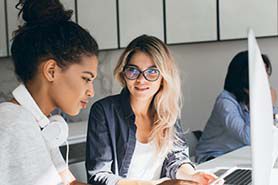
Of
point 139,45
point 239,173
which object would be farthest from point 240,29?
point 239,173

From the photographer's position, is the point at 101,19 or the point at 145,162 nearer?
the point at 145,162

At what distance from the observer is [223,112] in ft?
9.50

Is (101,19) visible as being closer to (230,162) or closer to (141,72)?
(141,72)

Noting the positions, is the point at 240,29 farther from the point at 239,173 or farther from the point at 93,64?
the point at 93,64

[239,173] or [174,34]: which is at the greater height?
[174,34]

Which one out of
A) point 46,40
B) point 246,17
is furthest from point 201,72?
point 46,40

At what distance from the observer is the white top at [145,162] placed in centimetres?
209

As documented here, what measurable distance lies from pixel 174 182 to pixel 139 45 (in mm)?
948

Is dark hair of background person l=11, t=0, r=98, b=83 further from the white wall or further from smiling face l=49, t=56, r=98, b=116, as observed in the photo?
the white wall

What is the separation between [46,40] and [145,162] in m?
1.01

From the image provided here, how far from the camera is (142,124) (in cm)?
215

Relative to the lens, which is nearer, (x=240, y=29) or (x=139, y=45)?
(x=139, y=45)

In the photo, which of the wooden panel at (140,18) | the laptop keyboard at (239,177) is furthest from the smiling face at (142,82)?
the wooden panel at (140,18)

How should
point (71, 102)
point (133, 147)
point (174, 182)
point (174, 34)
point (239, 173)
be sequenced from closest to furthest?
point (71, 102), point (174, 182), point (239, 173), point (133, 147), point (174, 34)
